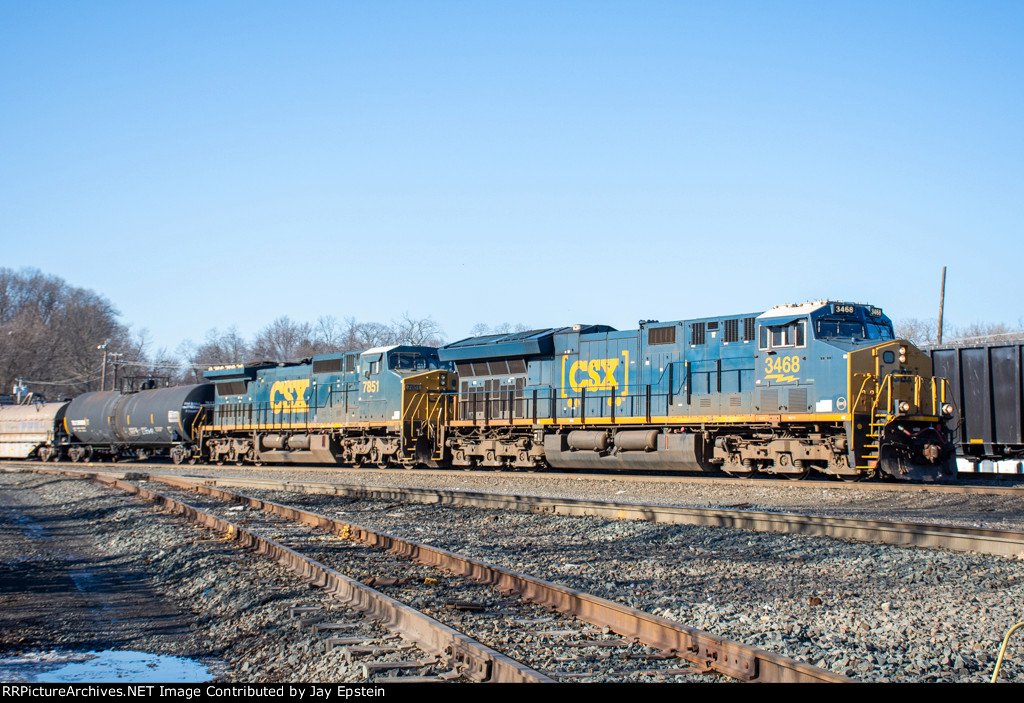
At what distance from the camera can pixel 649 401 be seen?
1962 cm

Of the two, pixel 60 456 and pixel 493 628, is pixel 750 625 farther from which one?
pixel 60 456

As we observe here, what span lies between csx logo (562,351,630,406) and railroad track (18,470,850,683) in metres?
11.2

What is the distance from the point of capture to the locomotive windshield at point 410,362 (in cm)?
2567

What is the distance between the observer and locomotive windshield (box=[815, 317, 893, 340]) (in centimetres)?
1700

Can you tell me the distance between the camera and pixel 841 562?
8328 mm

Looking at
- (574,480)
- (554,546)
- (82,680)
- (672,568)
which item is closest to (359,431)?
(574,480)

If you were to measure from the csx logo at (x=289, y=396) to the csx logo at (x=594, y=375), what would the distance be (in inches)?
427

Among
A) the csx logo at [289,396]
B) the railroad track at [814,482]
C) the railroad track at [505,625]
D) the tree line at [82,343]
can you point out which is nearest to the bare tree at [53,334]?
the tree line at [82,343]

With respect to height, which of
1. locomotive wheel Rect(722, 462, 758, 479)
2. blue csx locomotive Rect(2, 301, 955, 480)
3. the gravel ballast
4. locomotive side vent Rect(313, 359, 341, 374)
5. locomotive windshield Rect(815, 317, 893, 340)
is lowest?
the gravel ballast

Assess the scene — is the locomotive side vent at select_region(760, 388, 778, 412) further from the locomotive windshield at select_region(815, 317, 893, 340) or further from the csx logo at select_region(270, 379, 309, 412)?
the csx logo at select_region(270, 379, 309, 412)

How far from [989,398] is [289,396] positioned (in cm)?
2077

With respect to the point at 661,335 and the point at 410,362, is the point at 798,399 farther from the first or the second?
the point at 410,362

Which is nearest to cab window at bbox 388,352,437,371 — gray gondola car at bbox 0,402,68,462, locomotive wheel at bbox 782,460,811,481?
locomotive wheel at bbox 782,460,811,481

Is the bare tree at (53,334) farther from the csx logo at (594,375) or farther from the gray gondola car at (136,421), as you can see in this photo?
the csx logo at (594,375)
